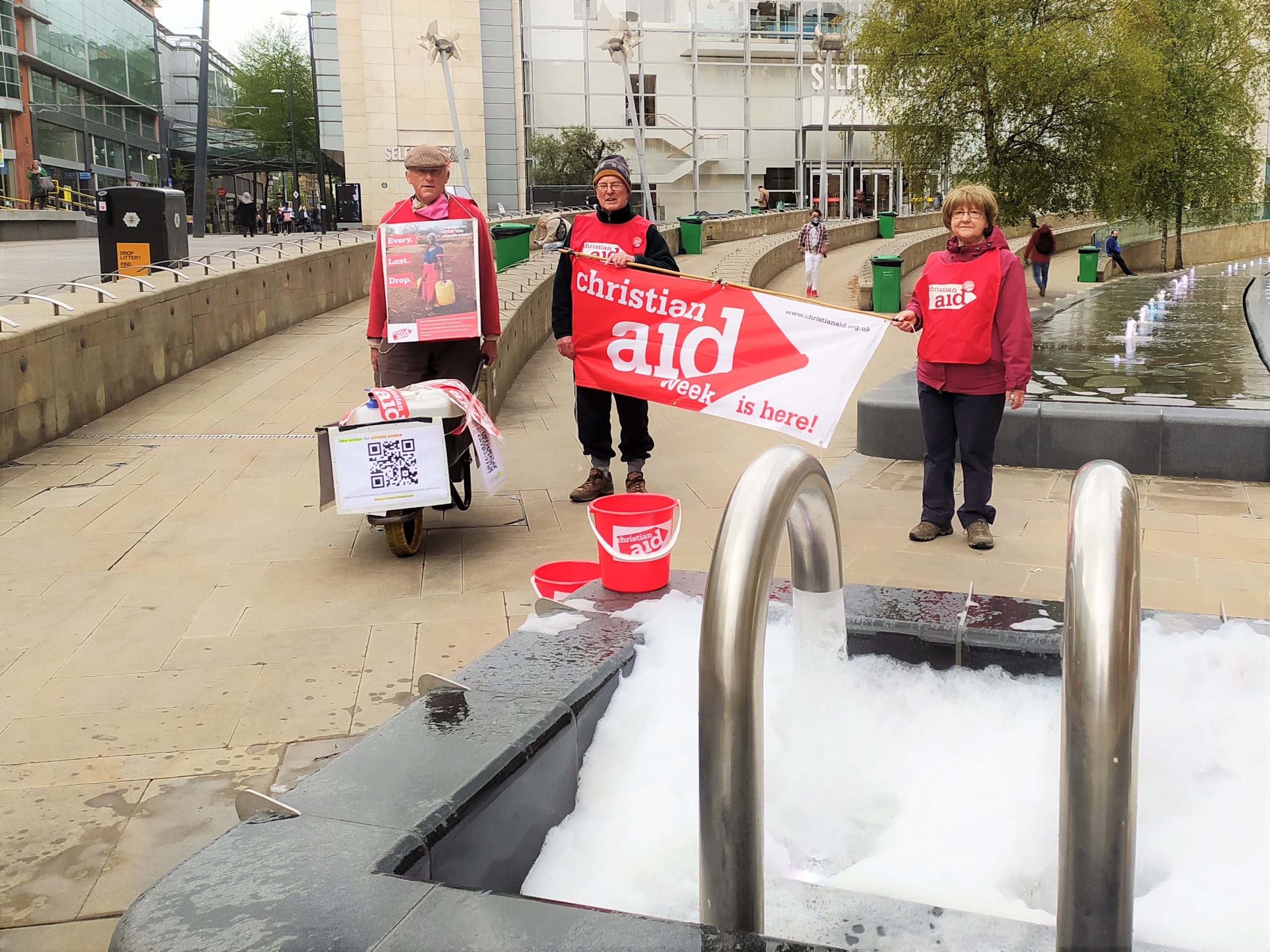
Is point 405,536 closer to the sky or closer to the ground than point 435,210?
closer to the ground

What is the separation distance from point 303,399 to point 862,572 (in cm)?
678

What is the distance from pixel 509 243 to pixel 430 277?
50.1ft

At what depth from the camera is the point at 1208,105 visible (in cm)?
3688

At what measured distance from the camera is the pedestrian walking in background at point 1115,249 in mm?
34969

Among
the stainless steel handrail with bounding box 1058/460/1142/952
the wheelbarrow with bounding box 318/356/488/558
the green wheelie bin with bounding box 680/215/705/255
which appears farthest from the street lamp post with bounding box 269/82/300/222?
the stainless steel handrail with bounding box 1058/460/1142/952

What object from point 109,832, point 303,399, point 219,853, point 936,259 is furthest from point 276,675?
point 303,399

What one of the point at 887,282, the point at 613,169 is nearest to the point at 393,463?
the point at 613,169

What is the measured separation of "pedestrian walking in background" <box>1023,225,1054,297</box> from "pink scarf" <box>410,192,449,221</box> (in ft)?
74.5

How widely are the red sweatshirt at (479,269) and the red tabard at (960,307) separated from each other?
2217 mm

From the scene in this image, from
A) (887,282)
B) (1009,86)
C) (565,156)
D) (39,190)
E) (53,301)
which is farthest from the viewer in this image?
(565,156)

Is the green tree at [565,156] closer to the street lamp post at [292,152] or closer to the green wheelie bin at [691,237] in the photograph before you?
the street lamp post at [292,152]

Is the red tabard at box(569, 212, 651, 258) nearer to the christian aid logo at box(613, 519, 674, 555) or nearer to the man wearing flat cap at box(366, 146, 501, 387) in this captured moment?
the man wearing flat cap at box(366, 146, 501, 387)

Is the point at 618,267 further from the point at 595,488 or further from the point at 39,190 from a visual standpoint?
the point at 39,190

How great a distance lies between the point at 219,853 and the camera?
2.25m
